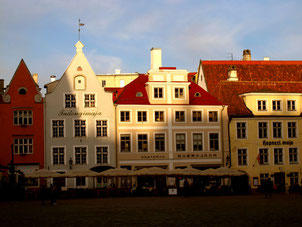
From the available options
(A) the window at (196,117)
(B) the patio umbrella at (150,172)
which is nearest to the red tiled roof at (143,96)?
(A) the window at (196,117)

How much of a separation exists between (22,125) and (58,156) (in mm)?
4773

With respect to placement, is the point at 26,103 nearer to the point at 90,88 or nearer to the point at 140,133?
the point at 90,88

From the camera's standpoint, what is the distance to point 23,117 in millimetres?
59844

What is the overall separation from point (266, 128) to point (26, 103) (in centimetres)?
2594

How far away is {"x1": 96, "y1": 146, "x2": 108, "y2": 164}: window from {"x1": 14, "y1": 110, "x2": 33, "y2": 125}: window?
746 cm

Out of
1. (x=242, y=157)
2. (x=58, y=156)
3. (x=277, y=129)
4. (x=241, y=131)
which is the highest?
(x=277, y=129)

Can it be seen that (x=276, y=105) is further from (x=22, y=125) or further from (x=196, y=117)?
(x=22, y=125)

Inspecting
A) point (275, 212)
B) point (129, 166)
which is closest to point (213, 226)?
point (275, 212)

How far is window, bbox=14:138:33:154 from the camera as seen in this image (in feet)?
195

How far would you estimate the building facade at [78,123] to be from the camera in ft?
197

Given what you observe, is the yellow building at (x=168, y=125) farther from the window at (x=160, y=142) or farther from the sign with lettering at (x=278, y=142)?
the sign with lettering at (x=278, y=142)

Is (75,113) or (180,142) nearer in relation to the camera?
(75,113)

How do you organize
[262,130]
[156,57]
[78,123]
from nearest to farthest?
1. [78,123]
2. [262,130]
3. [156,57]

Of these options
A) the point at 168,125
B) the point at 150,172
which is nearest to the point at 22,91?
the point at 168,125
